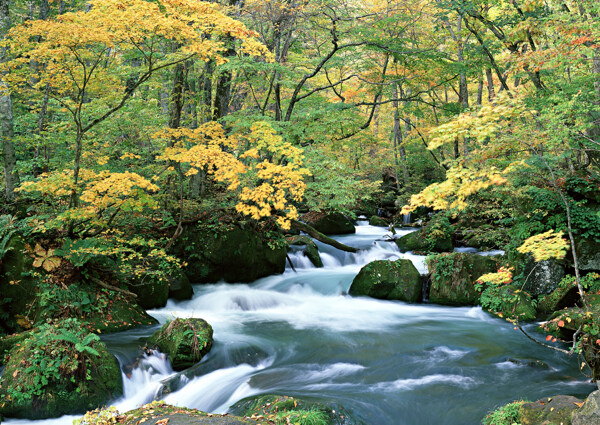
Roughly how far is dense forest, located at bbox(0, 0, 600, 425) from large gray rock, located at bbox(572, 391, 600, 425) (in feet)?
0.07

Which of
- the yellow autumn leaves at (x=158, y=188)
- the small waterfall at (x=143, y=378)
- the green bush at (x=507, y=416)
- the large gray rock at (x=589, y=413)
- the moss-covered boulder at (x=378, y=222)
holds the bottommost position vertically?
the green bush at (x=507, y=416)

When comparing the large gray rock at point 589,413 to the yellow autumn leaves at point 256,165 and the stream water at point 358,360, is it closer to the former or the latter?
the stream water at point 358,360

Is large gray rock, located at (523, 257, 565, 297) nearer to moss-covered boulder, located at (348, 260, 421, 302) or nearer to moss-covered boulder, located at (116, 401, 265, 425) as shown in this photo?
moss-covered boulder, located at (348, 260, 421, 302)

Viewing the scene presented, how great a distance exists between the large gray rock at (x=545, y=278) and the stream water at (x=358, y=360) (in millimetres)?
1165

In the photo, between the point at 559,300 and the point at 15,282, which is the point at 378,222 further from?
the point at 15,282

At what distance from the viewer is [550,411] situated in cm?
376

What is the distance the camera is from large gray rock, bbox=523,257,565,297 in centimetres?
827

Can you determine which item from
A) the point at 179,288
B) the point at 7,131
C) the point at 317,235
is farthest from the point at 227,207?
the point at 7,131

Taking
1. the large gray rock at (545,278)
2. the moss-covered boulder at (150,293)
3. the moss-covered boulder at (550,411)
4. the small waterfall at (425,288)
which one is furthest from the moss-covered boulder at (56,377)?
the large gray rock at (545,278)

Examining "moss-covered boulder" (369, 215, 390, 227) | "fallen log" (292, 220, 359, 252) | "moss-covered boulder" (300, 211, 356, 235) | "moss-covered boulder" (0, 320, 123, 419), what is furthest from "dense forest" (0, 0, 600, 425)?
"moss-covered boulder" (369, 215, 390, 227)

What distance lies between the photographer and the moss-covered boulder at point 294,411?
3918 millimetres

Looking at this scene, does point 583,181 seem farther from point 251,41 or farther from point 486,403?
point 251,41

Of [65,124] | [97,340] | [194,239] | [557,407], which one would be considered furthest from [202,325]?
[65,124]

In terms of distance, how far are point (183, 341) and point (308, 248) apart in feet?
24.6
